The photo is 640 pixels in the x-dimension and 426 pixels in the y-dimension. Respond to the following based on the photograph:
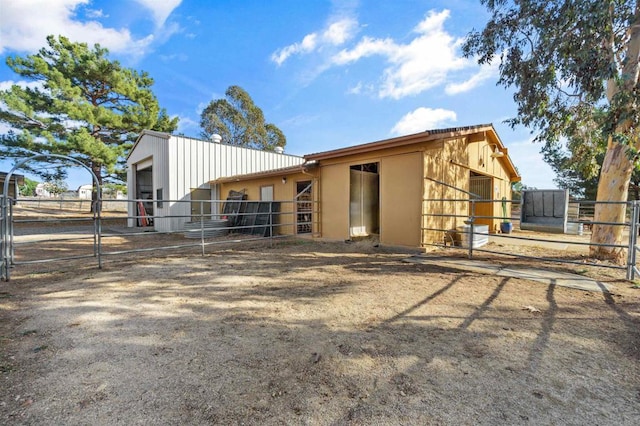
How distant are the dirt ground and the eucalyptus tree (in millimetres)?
2344

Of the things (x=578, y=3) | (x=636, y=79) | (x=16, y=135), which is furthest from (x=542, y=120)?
(x=16, y=135)

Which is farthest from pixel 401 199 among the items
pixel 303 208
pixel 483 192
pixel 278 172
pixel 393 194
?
pixel 483 192

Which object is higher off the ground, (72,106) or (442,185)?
(72,106)

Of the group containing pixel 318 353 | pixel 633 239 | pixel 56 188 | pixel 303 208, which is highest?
pixel 56 188

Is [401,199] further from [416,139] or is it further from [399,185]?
[416,139]

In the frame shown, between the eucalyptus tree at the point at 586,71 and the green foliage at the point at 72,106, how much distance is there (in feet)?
61.3

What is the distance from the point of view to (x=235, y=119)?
24.8m

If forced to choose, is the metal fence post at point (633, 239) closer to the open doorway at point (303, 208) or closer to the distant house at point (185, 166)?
the open doorway at point (303, 208)

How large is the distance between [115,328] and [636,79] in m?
8.60

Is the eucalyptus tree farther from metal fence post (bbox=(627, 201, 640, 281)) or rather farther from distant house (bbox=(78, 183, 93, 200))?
distant house (bbox=(78, 183, 93, 200))

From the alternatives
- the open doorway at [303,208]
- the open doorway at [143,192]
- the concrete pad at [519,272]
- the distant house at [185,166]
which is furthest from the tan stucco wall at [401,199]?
the open doorway at [143,192]

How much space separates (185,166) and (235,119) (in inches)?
558

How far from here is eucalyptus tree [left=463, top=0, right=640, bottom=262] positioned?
4594 mm

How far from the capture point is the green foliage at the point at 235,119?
24812 mm
